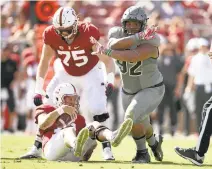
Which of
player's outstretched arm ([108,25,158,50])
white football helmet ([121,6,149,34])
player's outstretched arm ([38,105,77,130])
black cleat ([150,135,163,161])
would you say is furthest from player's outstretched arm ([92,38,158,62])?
black cleat ([150,135,163,161])

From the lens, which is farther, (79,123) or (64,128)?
(79,123)

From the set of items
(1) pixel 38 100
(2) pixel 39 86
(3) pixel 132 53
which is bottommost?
(1) pixel 38 100

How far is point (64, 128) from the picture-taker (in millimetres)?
8172

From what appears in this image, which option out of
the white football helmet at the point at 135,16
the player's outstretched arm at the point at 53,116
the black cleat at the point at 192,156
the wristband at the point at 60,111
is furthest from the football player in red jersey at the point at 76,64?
the black cleat at the point at 192,156

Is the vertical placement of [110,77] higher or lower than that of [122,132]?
higher

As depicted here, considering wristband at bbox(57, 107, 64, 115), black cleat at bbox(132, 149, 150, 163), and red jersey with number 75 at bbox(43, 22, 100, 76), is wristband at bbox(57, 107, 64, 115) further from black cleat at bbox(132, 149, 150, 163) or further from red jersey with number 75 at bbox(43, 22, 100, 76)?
red jersey with number 75 at bbox(43, 22, 100, 76)

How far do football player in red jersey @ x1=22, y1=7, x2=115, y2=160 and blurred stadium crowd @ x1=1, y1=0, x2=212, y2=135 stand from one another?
4.99 meters

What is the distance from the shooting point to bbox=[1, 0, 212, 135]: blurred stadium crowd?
49.0 ft

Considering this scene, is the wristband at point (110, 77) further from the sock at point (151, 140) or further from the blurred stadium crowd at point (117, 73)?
the blurred stadium crowd at point (117, 73)

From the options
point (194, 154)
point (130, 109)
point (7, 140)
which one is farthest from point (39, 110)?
point (7, 140)

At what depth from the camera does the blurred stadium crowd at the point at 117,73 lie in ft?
49.0

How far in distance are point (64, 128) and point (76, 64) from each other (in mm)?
1394

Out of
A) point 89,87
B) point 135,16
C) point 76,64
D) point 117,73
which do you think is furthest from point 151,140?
point 117,73

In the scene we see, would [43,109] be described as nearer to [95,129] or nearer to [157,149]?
[95,129]
